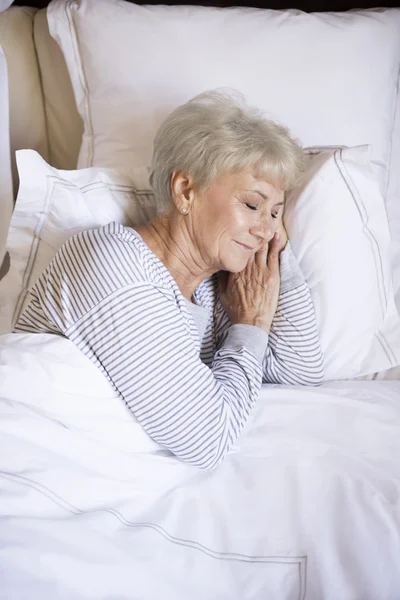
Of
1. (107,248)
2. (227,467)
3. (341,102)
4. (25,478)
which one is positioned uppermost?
(341,102)

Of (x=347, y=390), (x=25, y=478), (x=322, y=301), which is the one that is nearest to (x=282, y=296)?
(x=322, y=301)

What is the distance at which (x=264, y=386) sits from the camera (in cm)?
147

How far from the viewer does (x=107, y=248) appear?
119 centimetres

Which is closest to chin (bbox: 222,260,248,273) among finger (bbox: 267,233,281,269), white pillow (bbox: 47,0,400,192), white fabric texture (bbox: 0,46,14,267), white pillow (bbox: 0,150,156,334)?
finger (bbox: 267,233,281,269)

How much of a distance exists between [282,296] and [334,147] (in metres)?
0.39

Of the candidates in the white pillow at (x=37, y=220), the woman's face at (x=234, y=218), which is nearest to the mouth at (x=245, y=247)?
the woman's face at (x=234, y=218)

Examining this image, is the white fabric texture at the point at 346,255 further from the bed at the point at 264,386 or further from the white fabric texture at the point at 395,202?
the white fabric texture at the point at 395,202

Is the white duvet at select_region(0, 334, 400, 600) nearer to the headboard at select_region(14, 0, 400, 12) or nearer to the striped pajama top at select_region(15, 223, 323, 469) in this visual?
the striped pajama top at select_region(15, 223, 323, 469)

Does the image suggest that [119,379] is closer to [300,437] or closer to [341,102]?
[300,437]

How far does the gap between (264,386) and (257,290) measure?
21 cm

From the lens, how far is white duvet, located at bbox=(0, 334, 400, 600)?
37.4 inches

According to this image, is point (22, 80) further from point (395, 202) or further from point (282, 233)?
point (395, 202)

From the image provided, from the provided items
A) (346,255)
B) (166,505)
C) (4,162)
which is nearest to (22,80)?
(4,162)

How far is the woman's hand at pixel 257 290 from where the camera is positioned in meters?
1.42
